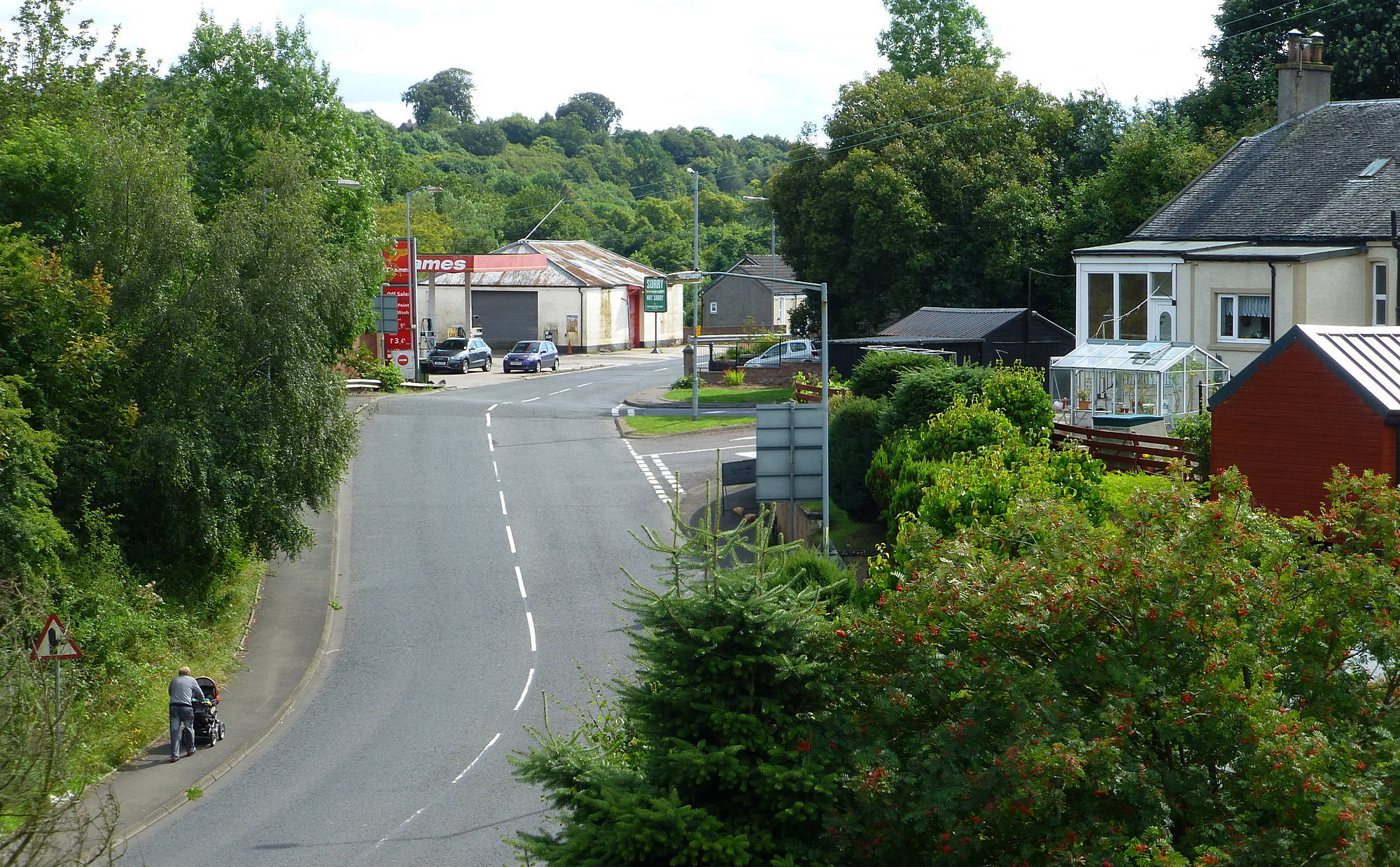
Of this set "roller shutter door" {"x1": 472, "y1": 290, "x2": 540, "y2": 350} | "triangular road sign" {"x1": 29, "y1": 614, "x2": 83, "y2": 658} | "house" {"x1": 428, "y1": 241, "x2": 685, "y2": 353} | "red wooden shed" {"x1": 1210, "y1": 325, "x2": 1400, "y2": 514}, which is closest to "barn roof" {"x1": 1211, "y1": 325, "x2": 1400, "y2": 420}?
"red wooden shed" {"x1": 1210, "y1": 325, "x2": 1400, "y2": 514}

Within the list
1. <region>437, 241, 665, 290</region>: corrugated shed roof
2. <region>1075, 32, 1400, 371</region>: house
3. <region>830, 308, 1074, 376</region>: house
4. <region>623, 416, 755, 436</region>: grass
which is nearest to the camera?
<region>1075, 32, 1400, 371</region>: house

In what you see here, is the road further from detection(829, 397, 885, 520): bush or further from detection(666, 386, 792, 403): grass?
detection(829, 397, 885, 520): bush

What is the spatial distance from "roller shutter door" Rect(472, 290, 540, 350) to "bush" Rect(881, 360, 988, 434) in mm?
48324

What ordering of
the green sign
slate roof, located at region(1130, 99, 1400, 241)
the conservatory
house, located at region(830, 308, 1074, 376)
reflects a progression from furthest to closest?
the green sign → house, located at region(830, 308, 1074, 376) → slate roof, located at region(1130, 99, 1400, 241) → the conservatory

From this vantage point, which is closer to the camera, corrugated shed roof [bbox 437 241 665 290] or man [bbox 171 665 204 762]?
man [bbox 171 665 204 762]

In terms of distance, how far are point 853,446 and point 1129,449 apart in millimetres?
5855

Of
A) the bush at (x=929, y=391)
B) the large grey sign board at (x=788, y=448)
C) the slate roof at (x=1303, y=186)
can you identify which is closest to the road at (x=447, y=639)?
the large grey sign board at (x=788, y=448)

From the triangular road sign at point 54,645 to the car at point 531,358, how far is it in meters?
43.8

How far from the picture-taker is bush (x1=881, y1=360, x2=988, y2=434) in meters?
25.6

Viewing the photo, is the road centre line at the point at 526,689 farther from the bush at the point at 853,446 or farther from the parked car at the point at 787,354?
the parked car at the point at 787,354

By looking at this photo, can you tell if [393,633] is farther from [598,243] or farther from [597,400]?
[598,243]

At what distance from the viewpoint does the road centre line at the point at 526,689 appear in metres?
21.8

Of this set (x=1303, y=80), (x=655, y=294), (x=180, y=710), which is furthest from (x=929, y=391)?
(x=655, y=294)

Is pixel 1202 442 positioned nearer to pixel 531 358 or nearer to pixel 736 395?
pixel 736 395
